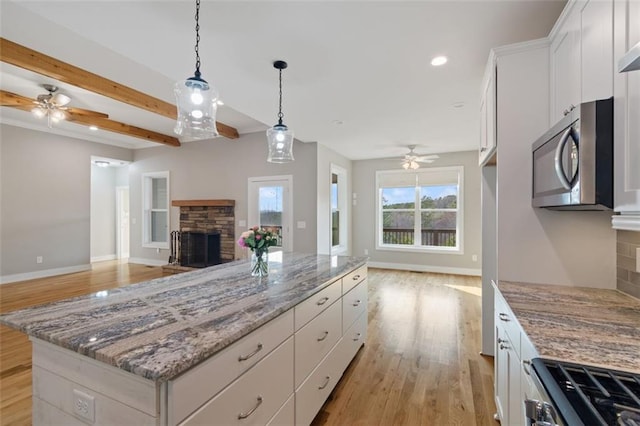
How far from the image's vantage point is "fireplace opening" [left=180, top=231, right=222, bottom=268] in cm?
609

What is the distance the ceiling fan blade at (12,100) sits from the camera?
3.72 meters

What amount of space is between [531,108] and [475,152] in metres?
4.72

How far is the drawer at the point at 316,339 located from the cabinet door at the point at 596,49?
73.2 inches

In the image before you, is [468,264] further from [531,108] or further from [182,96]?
[182,96]

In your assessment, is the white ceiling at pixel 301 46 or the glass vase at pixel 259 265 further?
the glass vase at pixel 259 265

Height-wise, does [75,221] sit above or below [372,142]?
below

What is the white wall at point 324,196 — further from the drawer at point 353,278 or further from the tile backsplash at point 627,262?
the tile backsplash at point 627,262

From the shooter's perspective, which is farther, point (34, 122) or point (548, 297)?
point (34, 122)

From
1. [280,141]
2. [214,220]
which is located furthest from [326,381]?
[214,220]

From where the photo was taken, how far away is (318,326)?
73.2 inches

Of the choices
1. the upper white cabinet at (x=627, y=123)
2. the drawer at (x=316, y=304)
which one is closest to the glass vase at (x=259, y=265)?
the drawer at (x=316, y=304)

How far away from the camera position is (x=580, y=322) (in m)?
1.22

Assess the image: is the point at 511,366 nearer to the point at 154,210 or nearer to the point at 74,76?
the point at 74,76

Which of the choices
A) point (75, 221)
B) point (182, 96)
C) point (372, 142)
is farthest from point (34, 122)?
point (372, 142)
